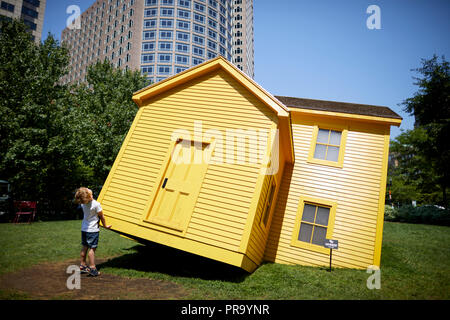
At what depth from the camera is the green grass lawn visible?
5.42 meters

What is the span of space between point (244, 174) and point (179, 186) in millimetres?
1826

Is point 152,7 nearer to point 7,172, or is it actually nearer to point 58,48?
point 58,48

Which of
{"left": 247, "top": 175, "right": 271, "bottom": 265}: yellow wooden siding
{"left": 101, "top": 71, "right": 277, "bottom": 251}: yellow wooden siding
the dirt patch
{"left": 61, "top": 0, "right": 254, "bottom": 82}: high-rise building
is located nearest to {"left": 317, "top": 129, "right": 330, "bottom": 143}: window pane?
{"left": 247, "top": 175, "right": 271, "bottom": 265}: yellow wooden siding

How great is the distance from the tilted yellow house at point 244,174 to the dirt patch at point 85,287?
1024 mm

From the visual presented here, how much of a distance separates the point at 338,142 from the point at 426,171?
2593cm

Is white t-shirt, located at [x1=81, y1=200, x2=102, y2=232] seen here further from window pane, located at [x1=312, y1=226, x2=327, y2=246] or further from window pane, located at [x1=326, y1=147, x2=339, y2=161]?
window pane, located at [x1=326, y1=147, x2=339, y2=161]

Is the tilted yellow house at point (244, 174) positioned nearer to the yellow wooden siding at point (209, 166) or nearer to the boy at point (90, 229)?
the yellow wooden siding at point (209, 166)

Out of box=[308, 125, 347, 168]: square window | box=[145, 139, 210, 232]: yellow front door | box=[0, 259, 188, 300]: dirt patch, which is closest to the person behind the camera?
box=[0, 259, 188, 300]: dirt patch

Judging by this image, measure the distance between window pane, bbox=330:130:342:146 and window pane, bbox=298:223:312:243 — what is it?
3.65 meters

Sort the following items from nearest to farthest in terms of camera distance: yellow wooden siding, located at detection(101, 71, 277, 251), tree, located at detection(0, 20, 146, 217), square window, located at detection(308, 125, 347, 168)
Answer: yellow wooden siding, located at detection(101, 71, 277, 251) < square window, located at detection(308, 125, 347, 168) < tree, located at detection(0, 20, 146, 217)

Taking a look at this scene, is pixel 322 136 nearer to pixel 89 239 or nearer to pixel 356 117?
pixel 356 117

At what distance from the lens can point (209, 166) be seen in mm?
6492

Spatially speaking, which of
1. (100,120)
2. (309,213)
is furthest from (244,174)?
(100,120)

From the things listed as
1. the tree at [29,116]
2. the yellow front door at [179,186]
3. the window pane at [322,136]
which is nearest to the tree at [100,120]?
the tree at [29,116]
